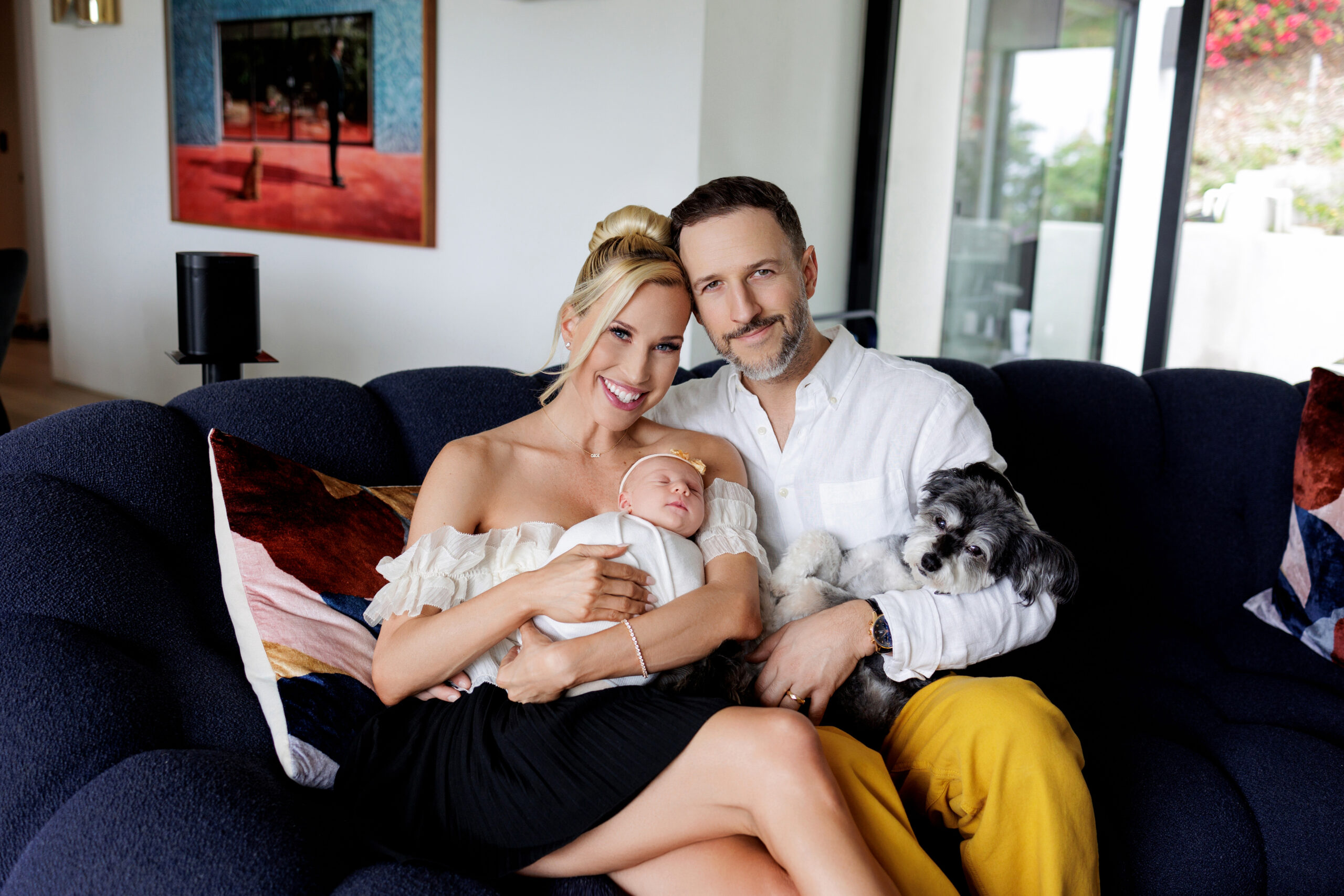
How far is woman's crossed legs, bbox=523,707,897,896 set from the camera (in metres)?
1.15

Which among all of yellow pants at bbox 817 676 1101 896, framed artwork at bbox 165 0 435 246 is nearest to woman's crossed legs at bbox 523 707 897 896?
yellow pants at bbox 817 676 1101 896

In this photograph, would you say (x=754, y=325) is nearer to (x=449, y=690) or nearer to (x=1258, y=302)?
(x=449, y=690)

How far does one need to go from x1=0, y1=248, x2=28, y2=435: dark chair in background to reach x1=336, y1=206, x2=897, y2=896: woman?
3189mm

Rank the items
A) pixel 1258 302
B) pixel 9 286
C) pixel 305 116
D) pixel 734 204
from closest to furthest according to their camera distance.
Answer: pixel 734 204, pixel 1258 302, pixel 9 286, pixel 305 116

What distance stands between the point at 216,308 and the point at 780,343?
182 cm

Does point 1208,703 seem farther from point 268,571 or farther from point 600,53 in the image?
point 600,53

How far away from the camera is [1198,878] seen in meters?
1.45

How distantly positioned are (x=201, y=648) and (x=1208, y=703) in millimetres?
1756

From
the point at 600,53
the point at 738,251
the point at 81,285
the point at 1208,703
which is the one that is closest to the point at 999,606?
the point at 1208,703

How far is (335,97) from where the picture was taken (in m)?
4.42

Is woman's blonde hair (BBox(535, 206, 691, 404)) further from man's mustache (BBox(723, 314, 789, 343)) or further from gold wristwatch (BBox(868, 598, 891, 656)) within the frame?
gold wristwatch (BBox(868, 598, 891, 656))

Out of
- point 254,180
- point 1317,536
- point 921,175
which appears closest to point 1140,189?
point 921,175

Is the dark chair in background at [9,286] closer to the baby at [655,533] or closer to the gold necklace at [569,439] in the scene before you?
the gold necklace at [569,439]

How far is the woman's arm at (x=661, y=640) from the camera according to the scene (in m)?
1.33
